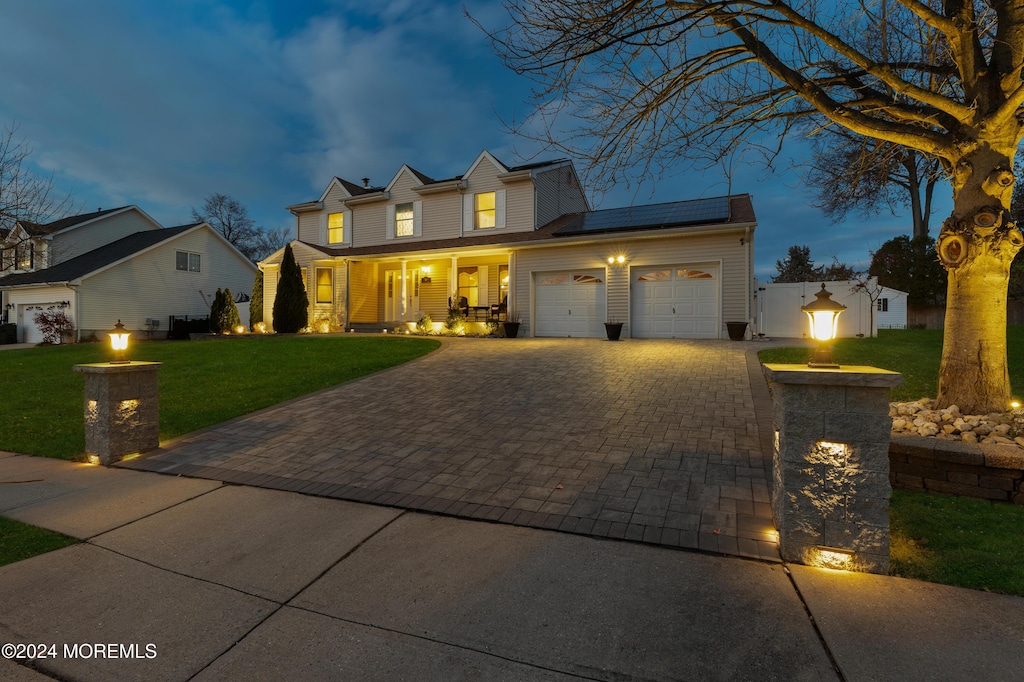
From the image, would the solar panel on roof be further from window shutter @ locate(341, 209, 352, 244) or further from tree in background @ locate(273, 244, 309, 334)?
tree in background @ locate(273, 244, 309, 334)

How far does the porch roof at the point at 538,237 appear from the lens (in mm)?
14352

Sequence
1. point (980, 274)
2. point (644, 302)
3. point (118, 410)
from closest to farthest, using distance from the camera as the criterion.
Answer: point (980, 274)
point (118, 410)
point (644, 302)

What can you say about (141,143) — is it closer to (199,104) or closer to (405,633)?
(199,104)

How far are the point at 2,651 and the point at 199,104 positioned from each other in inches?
1876

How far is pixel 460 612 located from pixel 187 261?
30.1 meters

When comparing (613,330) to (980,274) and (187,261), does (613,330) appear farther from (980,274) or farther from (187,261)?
(187,261)

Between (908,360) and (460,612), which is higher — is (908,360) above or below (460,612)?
above

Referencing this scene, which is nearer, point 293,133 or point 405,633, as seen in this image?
point 405,633

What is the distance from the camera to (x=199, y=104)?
3725 centimetres

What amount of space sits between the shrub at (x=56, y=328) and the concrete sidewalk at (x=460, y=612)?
24.4m

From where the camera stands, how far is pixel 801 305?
49.5 feet

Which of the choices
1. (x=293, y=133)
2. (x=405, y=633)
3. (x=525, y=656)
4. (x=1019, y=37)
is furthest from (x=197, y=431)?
(x=293, y=133)

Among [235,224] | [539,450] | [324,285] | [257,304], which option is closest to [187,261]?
[257,304]

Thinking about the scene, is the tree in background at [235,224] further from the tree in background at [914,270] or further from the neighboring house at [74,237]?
the tree in background at [914,270]
